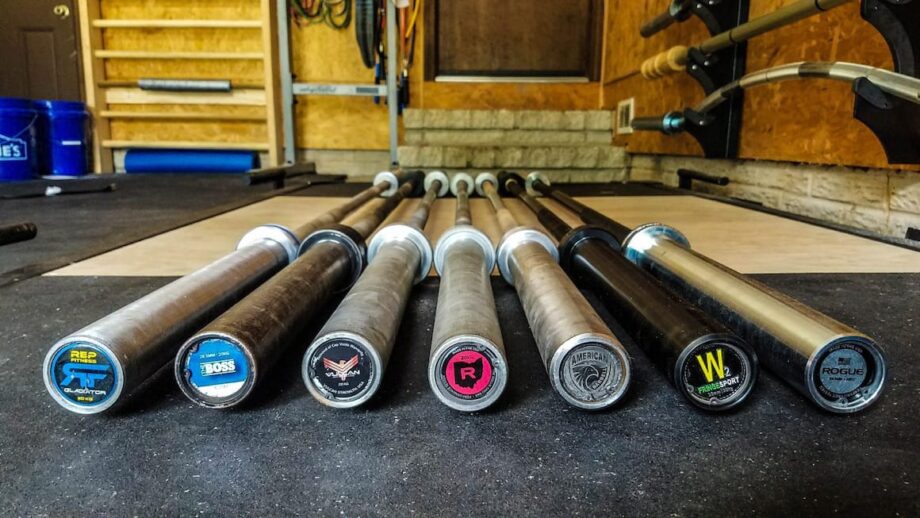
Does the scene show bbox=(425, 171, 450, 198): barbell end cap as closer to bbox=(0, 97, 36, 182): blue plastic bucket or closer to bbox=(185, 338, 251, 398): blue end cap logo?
bbox=(185, 338, 251, 398): blue end cap logo

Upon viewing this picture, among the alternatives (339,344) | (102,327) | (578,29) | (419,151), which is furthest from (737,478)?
(578,29)

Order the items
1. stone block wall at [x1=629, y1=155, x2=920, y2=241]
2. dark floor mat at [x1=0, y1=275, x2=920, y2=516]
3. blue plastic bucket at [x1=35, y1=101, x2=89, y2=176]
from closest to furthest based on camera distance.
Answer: dark floor mat at [x1=0, y1=275, x2=920, y2=516] → stone block wall at [x1=629, y1=155, x2=920, y2=241] → blue plastic bucket at [x1=35, y1=101, x2=89, y2=176]

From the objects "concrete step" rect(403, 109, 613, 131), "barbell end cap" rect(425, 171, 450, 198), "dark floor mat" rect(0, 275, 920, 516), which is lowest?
"dark floor mat" rect(0, 275, 920, 516)

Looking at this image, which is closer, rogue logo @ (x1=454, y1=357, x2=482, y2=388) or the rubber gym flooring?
the rubber gym flooring

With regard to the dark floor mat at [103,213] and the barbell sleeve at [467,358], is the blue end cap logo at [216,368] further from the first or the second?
the dark floor mat at [103,213]

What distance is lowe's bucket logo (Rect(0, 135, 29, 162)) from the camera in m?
3.99

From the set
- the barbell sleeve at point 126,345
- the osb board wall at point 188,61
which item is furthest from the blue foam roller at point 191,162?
the barbell sleeve at point 126,345

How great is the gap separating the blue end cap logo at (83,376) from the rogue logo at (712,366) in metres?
0.65

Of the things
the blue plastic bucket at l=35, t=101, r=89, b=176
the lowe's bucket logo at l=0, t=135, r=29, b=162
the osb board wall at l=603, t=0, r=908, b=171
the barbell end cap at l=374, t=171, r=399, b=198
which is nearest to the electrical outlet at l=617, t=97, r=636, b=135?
the osb board wall at l=603, t=0, r=908, b=171

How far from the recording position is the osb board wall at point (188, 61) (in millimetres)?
5027

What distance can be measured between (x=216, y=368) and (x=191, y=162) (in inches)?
186

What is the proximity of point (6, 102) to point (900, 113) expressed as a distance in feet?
15.9

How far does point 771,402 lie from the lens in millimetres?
712

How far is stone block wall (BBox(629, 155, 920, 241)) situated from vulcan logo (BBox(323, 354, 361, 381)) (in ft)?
5.90
